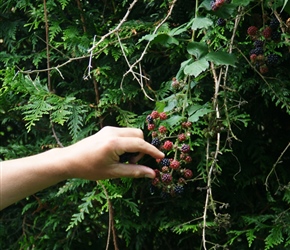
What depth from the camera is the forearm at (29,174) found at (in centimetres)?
95

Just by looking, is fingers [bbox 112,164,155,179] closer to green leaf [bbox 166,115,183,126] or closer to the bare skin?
the bare skin

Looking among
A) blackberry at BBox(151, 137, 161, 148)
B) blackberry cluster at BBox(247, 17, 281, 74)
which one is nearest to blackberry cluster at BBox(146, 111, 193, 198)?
blackberry at BBox(151, 137, 161, 148)

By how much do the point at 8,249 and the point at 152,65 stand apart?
29.3 inches

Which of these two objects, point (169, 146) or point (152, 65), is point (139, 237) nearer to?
point (152, 65)

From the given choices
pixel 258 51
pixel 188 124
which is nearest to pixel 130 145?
pixel 188 124

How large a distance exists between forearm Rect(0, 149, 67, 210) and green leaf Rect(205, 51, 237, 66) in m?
0.37

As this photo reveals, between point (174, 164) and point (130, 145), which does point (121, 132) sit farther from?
point (174, 164)

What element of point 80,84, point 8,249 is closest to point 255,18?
point 80,84

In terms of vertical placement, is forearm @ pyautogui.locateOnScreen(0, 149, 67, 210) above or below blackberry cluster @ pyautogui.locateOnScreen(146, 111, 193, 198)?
above

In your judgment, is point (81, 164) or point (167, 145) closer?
point (81, 164)

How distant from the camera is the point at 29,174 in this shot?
0.96 m

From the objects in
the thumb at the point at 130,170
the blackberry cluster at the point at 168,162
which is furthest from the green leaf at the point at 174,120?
the thumb at the point at 130,170

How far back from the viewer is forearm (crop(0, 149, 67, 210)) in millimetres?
953

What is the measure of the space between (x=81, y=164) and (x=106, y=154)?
0.05 meters
